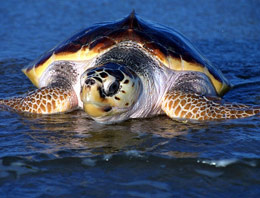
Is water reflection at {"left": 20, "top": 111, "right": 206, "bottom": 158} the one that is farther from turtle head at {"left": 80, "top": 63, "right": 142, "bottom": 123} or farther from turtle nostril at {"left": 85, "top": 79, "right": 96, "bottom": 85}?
turtle nostril at {"left": 85, "top": 79, "right": 96, "bottom": 85}

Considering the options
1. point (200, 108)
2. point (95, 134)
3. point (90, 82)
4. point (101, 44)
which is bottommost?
point (95, 134)

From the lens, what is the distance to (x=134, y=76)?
196 inches

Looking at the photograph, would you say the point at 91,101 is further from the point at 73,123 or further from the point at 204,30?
the point at 204,30

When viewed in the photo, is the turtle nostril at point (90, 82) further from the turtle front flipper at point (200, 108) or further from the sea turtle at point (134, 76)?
the turtle front flipper at point (200, 108)

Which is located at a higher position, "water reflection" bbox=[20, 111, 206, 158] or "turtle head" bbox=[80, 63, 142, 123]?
"turtle head" bbox=[80, 63, 142, 123]

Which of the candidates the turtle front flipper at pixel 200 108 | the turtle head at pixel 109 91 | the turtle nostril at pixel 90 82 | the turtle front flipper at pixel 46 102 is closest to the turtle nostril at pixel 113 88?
the turtle head at pixel 109 91

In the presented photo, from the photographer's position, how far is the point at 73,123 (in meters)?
5.08

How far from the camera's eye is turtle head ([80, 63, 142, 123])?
14.5 ft

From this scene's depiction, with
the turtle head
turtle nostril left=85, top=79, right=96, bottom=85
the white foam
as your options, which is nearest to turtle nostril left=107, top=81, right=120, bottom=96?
the turtle head

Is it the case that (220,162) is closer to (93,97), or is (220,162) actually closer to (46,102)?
(93,97)

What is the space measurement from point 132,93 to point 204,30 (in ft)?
26.4

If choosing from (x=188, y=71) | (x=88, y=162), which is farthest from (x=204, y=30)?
(x=88, y=162)

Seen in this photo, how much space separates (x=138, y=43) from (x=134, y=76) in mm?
837

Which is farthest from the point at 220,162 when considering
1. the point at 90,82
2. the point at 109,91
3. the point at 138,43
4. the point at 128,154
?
the point at 138,43
